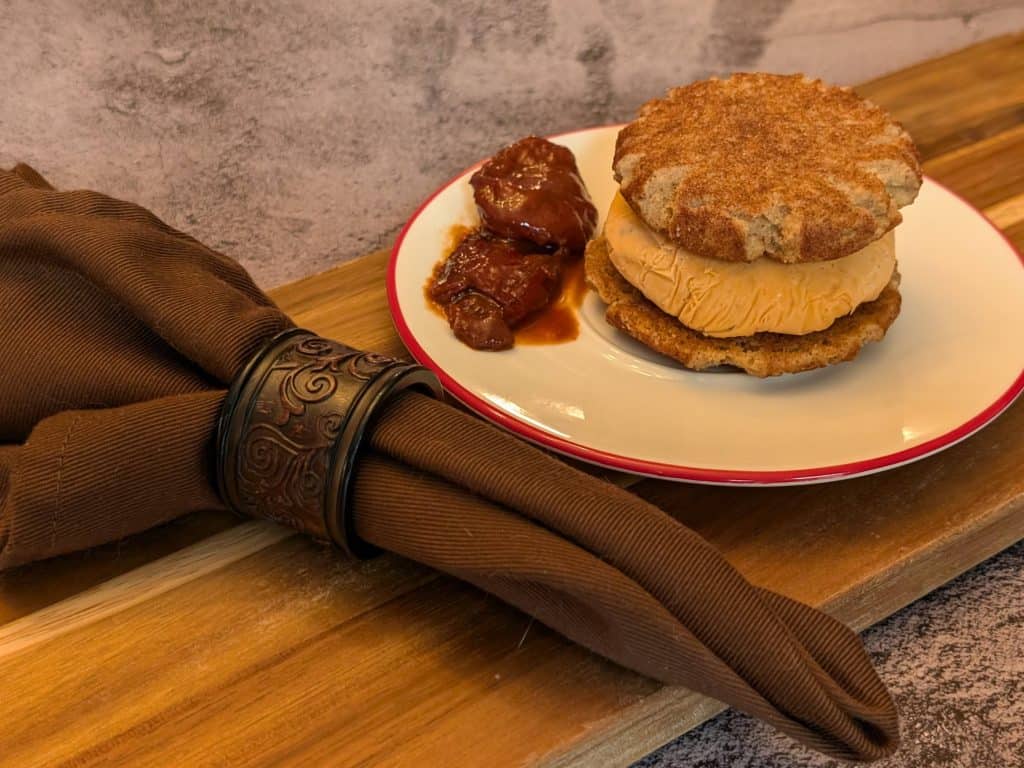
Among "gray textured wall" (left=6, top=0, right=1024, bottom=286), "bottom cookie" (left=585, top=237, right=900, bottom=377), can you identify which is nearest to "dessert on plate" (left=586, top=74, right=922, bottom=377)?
"bottom cookie" (left=585, top=237, right=900, bottom=377)

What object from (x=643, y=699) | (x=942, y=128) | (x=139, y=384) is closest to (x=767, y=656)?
(x=643, y=699)

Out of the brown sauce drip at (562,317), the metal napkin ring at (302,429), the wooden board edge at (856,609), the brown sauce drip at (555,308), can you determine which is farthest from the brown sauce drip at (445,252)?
the wooden board edge at (856,609)

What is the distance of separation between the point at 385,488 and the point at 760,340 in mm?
488

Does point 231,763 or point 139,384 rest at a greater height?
point 139,384

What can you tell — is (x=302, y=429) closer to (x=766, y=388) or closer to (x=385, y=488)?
(x=385, y=488)

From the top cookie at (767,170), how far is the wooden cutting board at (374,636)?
26 cm

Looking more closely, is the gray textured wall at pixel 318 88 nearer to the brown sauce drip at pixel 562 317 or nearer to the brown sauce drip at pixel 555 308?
the brown sauce drip at pixel 555 308

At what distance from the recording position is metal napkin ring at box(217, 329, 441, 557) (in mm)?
878

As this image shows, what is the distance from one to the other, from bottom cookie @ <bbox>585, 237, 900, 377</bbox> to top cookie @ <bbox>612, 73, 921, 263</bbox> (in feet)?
0.38

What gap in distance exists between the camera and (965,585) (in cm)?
109

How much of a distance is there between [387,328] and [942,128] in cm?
102

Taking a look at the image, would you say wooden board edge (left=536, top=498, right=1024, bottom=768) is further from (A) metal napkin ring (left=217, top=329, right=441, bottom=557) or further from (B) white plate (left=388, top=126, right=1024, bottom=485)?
(A) metal napkin ring (left=217, top=329, right=441, bottom=557)

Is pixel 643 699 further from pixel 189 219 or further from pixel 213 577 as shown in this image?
pixel 189 219

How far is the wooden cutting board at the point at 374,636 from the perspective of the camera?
83cm
